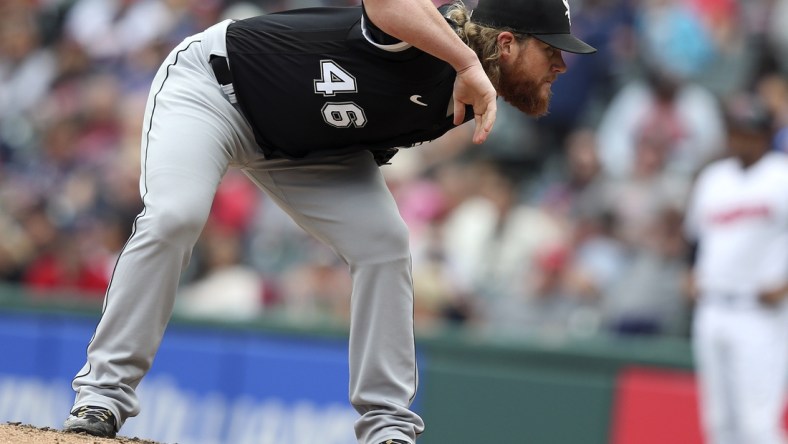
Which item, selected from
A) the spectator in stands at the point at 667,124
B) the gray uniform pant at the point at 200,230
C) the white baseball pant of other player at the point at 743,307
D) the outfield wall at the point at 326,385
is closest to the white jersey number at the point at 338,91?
the gray uniform pant at the point at 200,230

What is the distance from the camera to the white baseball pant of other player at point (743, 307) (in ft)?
25.0

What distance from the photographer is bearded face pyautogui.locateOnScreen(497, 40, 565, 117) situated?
4.22 meters

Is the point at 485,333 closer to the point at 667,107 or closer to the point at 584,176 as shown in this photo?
the point at 584,176

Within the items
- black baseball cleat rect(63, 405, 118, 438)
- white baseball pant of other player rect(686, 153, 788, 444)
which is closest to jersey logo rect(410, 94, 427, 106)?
black baseball cleat rect(63, 405, 118, 438)

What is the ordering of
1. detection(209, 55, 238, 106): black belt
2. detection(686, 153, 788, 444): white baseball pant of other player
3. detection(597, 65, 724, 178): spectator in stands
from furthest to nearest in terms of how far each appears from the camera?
detection(597, 65, 724, 178): spectator in stands < detection(686, 153, 788, 444): white baseball pant of other player < detection(209, 55, 238, 106): black belt

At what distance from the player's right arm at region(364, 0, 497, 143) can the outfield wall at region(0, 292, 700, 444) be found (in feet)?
13.6

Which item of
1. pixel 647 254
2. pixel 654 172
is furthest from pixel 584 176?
pixel 647 254

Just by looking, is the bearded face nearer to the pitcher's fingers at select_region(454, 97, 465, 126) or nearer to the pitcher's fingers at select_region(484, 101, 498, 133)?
the pitcher's fingers at select_region(454, 97, 465, 126)

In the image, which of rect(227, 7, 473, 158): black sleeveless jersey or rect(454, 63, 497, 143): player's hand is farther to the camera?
rect(227, 7, 473, 158): black sleeveless jersey

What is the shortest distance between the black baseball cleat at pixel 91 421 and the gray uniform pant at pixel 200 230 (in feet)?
0.09

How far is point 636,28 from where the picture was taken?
10672mm

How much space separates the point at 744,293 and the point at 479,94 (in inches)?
173

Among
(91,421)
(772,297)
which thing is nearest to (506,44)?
(91,421)

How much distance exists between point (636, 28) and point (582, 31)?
487 millimetres
